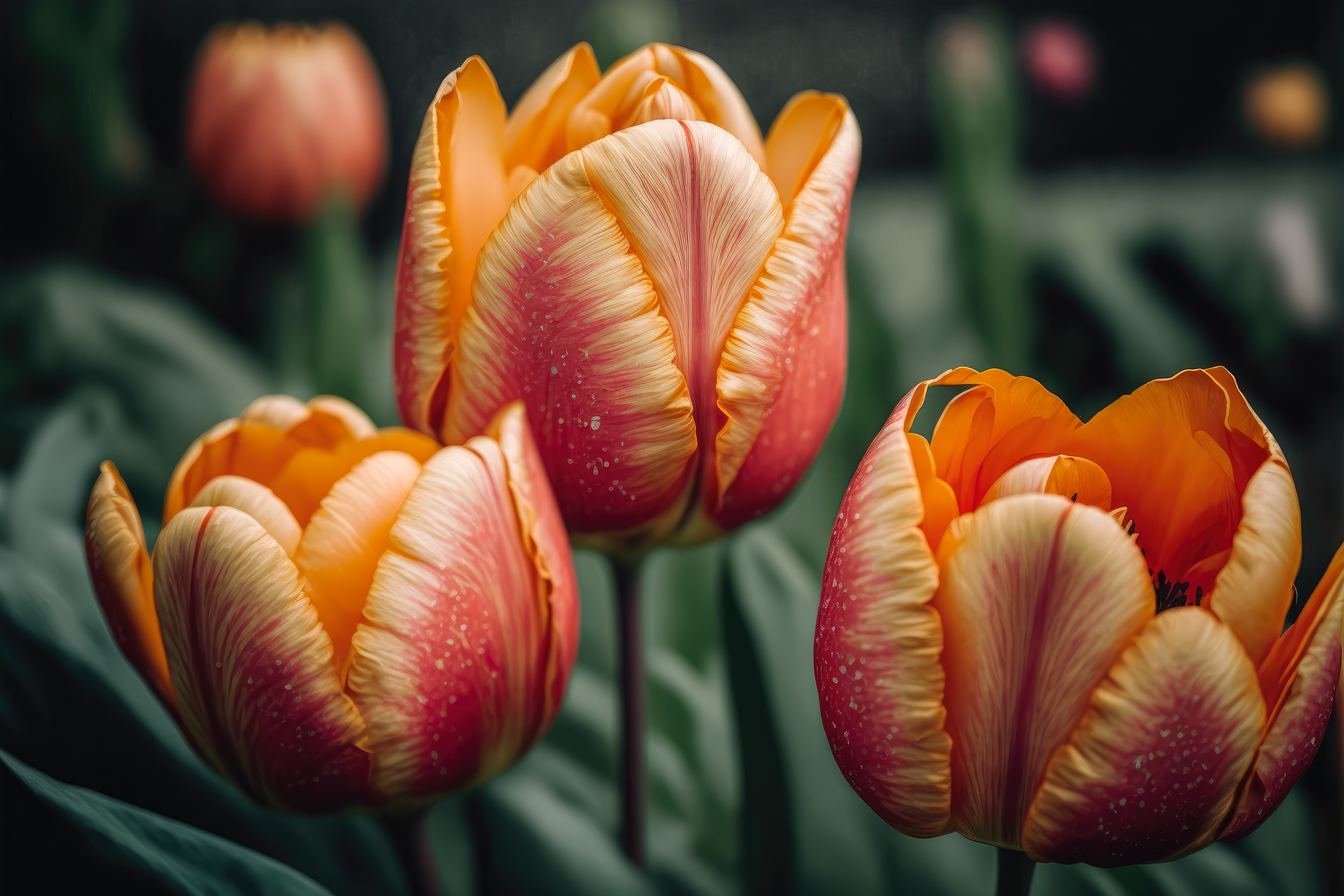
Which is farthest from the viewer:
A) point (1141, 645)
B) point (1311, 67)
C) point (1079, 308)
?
point (1079, 308)

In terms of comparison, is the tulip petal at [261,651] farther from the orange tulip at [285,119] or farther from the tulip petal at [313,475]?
the orange tulip at [285,119]

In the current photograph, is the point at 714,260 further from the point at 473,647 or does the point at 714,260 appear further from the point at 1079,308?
the point at 1079,308

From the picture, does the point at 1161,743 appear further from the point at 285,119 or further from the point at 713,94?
the point at 285,119

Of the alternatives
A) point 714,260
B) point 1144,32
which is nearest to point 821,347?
point 714,260

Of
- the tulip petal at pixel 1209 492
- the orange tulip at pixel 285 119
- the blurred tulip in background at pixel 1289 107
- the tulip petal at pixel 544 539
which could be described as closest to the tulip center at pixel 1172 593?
the tulip petal at pixel 1209 492

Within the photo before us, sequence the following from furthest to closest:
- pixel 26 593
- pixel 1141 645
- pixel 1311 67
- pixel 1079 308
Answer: pixel 1079 308 → pixel 1311 67 → pixel 26 593 → pixel 1141 645

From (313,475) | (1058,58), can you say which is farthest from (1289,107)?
(313,475)
